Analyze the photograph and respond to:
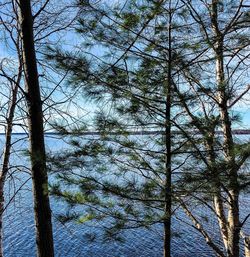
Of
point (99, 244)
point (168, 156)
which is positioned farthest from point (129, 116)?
point (99, 244)

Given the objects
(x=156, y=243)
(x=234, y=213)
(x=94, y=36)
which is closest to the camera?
(x=94, y=36)

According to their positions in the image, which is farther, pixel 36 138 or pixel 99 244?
pixel 99 244

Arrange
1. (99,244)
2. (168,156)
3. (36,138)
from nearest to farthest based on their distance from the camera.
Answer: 1. (36,138)
2. (168,156)
3. (99,244)

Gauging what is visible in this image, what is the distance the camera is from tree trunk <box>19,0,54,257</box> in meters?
3.43

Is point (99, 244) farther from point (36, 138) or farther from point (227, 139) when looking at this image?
point (227, 139)

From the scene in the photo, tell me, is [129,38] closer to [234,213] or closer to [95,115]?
[95,115]

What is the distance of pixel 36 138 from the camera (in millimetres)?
3471

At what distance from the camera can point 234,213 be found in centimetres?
420

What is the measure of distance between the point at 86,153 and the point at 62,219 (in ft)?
2.43

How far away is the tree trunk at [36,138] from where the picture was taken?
3426 millimetres

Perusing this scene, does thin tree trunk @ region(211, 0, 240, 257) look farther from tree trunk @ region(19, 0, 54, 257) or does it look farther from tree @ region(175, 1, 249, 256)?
tree trunk @ region(19, 0, 54, 257)

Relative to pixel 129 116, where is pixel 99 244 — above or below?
below

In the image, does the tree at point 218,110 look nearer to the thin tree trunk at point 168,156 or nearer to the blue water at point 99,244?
the thin tree trunk at point 168,156

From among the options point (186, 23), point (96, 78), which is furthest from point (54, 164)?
point (186, 23)
